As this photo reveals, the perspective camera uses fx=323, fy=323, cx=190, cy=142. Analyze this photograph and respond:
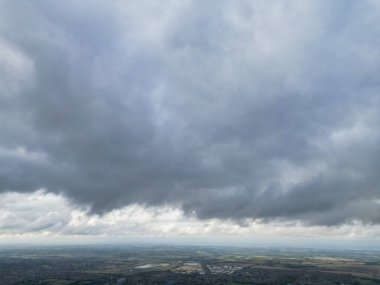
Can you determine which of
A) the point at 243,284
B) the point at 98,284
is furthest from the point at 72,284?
the point at 243,284

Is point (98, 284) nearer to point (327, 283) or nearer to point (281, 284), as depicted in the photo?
point (281, 284)

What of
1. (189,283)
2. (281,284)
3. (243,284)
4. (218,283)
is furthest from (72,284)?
(281,284)

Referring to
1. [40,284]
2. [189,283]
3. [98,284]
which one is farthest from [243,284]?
[40,284]

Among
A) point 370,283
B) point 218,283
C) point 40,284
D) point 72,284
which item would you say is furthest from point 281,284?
point 40,284

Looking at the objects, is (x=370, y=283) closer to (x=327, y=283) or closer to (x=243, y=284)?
(x=327, y=283)

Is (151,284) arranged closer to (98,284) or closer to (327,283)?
(98,284)

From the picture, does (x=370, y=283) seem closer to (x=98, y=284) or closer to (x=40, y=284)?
(x=98, y=284)
